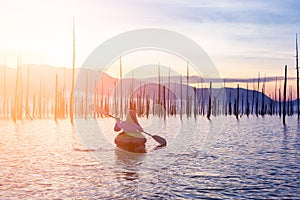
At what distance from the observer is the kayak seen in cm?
3100

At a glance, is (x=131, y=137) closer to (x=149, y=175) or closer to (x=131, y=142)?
(x=131, y=142)

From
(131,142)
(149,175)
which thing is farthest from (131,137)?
(149,175)

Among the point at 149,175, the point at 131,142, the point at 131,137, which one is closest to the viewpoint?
the point at 149,175

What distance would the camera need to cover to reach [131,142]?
31.0 m

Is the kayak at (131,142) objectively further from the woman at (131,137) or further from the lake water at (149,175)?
the lake water at (149,175)

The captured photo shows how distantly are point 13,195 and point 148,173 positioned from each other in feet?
22.6

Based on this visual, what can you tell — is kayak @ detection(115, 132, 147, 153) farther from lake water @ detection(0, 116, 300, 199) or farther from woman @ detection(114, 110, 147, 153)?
lake water @ detection(0, 116, 300, 199)

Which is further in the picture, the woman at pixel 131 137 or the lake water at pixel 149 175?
the woman at pixel 131 137

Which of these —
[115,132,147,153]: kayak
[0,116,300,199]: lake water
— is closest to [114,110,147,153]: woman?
[115,132,147,153]: kayak

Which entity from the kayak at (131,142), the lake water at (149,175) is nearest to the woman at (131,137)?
the kayak at (131,142)

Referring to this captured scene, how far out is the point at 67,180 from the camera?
62.8 feet

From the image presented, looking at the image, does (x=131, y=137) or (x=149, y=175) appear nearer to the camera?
(x=149, y=175)

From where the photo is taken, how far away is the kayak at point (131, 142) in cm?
3100

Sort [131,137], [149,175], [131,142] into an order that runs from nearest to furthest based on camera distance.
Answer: [149,175], [131,142], [131,137]
